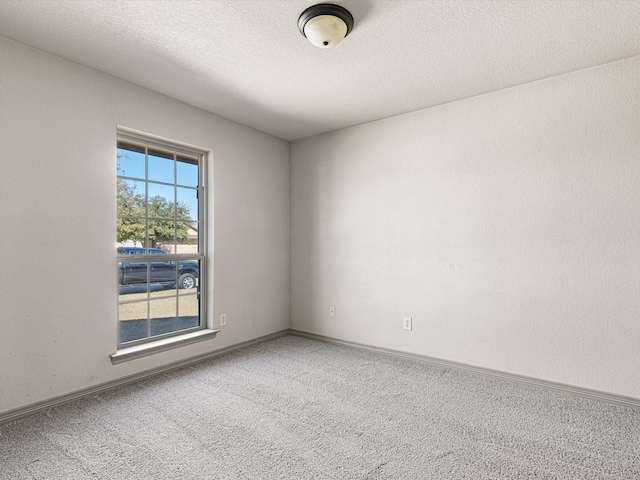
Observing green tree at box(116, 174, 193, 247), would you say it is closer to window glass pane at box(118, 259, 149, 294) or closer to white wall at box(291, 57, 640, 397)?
window glass pane at box(118, 259, 149, 294)

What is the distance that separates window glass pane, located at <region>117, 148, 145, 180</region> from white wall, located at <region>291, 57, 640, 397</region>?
1.97 metres

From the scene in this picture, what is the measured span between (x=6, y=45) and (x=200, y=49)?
48.5 inches

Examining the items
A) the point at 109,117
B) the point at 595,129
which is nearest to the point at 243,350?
the point at 109,117

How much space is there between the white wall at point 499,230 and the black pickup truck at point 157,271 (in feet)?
4.91

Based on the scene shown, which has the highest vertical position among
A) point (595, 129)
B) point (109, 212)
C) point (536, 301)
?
point (595, 129)

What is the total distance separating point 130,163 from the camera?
301 cm

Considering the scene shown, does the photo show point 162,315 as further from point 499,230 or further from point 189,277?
point 499,230

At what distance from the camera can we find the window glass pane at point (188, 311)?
338 centimetres

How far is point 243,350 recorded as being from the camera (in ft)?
12.3

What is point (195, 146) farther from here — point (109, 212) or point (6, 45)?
point (6, 45)

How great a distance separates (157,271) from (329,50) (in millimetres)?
2380

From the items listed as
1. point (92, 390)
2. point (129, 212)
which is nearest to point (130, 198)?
point (129, 212)

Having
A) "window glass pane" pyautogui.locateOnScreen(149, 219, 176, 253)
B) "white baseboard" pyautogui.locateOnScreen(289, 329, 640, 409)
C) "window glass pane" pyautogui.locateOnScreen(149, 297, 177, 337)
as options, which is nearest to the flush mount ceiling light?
"window glass pane" pyautogui.locateOnScreen(149, 219, 176, 253)

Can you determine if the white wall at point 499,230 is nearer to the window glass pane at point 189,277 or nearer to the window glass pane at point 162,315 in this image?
the window glass pane at point 189,277
